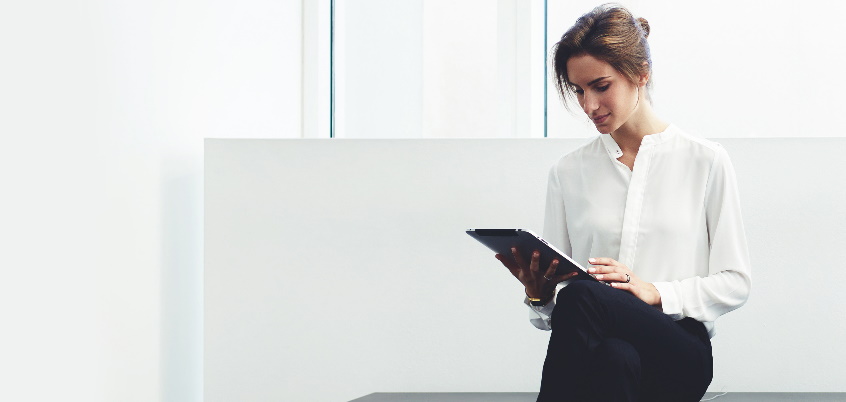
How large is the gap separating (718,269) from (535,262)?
13.9 inches

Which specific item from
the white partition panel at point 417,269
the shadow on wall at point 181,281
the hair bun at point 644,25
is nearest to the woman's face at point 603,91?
the hair bun at point 644,25

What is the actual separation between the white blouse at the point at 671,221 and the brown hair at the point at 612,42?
0.16m

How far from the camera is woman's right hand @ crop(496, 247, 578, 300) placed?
171cm

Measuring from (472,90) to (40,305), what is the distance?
2.25 m

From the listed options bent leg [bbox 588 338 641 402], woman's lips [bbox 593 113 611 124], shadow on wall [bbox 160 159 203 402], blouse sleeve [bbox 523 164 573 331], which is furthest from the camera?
shadow on wall [bbox 160 159 203 402]

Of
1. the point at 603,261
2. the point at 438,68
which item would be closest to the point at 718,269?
the point at 603,261

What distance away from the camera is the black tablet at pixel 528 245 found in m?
1.60

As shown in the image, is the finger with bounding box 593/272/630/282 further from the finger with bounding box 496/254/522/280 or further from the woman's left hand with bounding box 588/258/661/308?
the finger with bounding box 496/254/522/280

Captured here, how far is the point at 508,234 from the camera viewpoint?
163 cm

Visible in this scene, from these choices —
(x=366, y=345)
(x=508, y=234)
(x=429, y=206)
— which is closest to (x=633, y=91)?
(x=508, y=234)

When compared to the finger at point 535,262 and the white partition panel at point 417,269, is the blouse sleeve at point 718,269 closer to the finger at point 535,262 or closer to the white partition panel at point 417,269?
the finger at point 535,262

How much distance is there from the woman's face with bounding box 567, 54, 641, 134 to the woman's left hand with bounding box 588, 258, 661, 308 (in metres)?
0.30

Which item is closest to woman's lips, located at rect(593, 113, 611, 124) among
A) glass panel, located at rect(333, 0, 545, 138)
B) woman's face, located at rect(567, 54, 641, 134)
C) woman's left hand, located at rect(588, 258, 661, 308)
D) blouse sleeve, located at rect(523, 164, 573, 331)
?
woman's face, located at rect(567, 54, 641, 134)

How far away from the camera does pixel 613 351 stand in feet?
4.95
